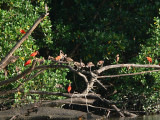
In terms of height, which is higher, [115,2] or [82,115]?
[115,2]

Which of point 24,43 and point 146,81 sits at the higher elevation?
point 24,43

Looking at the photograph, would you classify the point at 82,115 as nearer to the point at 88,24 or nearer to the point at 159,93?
the point at 159,93

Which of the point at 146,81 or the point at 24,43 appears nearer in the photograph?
the point at 24,43

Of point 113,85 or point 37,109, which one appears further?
point 113,85

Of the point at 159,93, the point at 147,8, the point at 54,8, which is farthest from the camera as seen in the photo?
the point at 54,8

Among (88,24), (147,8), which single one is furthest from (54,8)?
(147,8)

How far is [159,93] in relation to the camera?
32.3 ft

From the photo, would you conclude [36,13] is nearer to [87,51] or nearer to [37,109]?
[87,51]

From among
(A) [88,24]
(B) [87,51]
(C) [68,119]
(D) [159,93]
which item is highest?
(A) [88,24]

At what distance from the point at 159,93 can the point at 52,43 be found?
3.73 m

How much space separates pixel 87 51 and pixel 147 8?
90.0 inches

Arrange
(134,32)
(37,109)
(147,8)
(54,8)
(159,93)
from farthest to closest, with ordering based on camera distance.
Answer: (54,8), (134,32), (147,8), (159,93), (37,109)

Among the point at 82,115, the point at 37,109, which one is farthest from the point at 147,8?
the point at 37,109

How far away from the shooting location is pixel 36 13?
420 inches
